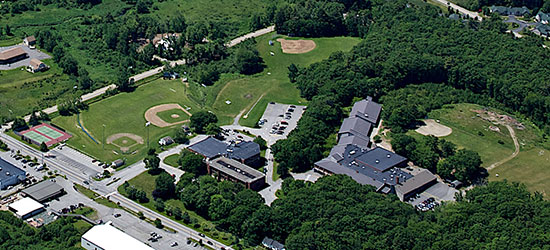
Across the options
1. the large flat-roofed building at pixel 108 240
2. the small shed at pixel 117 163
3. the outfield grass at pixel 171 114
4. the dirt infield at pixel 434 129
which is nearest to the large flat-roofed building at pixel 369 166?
the dirt infield at pixel 434 129

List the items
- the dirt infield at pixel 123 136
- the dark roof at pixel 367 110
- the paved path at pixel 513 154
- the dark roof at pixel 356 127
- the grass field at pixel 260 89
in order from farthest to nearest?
the grass field at pixel 260 89 → the dark roof at pixel 367 110 → the dark roof at pixel 356 127 → the dirt infield at pixel 123 136 → the paved path at pixel 513 154

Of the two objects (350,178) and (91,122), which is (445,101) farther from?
(91,122)

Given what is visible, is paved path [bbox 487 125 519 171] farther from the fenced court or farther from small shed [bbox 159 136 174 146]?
the fenced court

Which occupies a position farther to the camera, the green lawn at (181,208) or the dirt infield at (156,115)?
the dirt infield at (156,115)

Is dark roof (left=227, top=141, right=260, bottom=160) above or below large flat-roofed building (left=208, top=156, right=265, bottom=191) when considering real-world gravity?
above

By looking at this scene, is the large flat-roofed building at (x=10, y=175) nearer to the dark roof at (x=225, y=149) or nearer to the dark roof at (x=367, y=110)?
the dark roof at (x=225, y=149)

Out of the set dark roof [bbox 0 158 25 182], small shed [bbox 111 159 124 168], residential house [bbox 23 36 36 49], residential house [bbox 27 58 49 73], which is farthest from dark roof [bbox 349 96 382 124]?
residential house [bbox 23 36 36 49]
